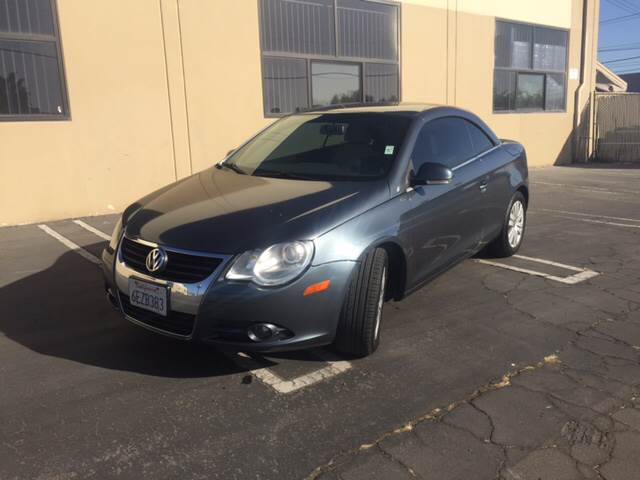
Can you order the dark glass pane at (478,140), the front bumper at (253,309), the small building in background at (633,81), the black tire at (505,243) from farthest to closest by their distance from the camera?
1. the small building in background at (633,81)
2. the black tire at (505,243)
3. the dark glass pane at (478,140)
4. the front bumper at (253,309)

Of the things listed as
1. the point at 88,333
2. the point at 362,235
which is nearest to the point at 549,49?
the point at 362,235

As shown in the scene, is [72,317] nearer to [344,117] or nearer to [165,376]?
[165,376]

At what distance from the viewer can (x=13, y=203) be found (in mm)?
7855

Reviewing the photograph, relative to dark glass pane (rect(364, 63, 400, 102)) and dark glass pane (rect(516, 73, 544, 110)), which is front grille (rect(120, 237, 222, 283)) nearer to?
dark glass pane (rect(364, 63, 400, 102))

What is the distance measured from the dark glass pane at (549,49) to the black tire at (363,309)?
1410cm

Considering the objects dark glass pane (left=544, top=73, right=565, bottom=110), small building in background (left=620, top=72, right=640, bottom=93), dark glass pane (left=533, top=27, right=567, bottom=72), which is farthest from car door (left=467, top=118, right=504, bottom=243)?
small building in background (left=620, top=72, right=640, bottom=93)

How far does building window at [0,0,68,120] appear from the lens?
7.57 metres

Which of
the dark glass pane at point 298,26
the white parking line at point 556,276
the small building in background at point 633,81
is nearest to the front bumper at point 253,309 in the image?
→ the white parking line at point 556,276

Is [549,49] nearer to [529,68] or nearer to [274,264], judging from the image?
[529,68]

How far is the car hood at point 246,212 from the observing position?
119 inches

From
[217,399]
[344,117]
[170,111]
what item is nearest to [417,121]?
[344,117]

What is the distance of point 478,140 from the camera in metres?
5.17

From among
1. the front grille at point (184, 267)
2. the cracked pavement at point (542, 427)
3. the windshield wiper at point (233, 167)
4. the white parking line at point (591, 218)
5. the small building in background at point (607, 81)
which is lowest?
the white parking line at point (591, 218)

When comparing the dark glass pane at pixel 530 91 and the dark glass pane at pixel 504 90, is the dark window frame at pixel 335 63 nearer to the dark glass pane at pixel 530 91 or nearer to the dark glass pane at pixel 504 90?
Result: the dark glass pane at pixel 504 90
